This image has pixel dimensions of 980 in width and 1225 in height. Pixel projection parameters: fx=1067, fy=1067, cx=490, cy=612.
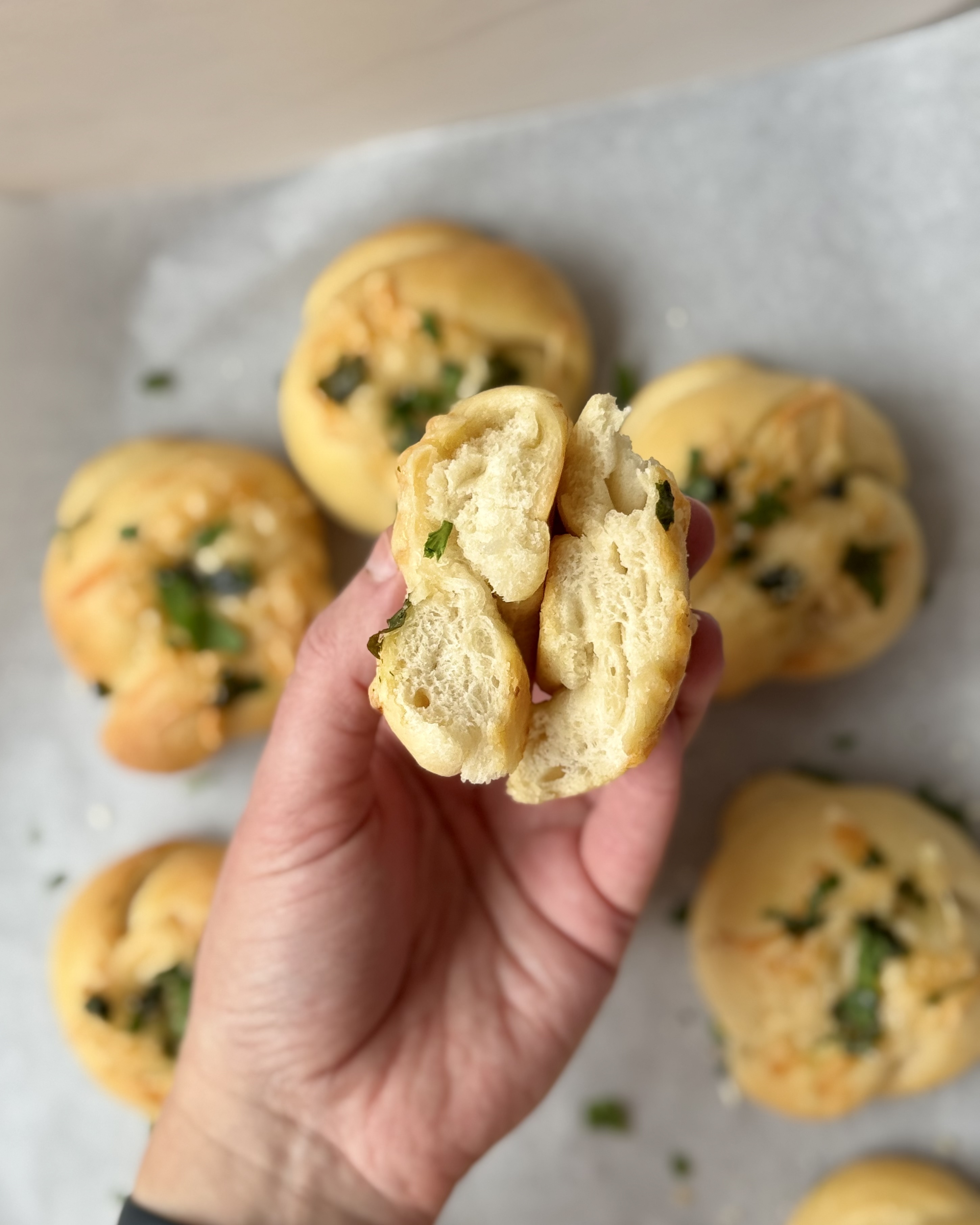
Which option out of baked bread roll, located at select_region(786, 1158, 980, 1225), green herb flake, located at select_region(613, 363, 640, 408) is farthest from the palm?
green herb flake, located at select_region(613, 363, 640, 408)

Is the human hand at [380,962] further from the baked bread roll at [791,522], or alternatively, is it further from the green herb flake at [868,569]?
the green herb flake at [868,569]

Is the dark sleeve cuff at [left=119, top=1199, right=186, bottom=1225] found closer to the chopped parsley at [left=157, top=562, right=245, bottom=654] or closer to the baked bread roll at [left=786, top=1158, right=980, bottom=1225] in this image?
the chopped parsley at [left=157, top=562, right=245, bottom=654]

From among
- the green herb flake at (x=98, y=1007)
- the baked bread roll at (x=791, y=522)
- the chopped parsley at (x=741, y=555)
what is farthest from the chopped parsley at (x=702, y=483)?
the green herb flake at (x=98, y=1007)

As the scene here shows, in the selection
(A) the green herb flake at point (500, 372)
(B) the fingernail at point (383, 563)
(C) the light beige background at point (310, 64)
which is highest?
(C) the light beige background at point (310, 64)

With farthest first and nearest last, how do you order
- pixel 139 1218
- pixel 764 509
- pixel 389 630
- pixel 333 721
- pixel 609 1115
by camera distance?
pixel 609 1115
pixel 764 509
pixel 139 1218
pixel 333 721
pixel 389 630

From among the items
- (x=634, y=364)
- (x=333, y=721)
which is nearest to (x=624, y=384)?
(x=634, y=364)

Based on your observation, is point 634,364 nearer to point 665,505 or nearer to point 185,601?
point 185,601
